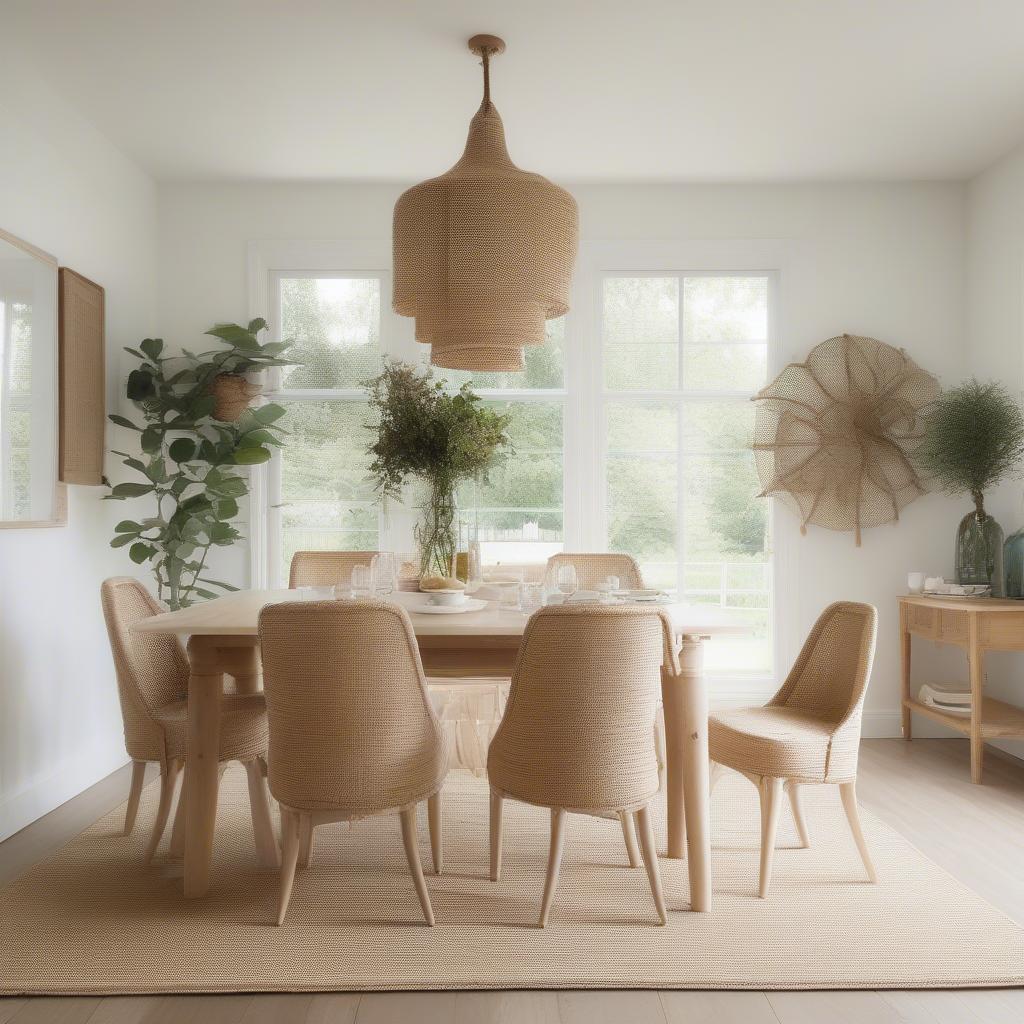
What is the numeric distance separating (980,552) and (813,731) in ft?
7.05

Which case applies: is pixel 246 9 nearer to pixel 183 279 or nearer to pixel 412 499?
pixel 183 279

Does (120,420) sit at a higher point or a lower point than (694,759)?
A: higher

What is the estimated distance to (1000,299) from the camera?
4.37 m

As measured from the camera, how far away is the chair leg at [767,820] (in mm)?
2566

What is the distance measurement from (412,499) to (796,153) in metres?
2.59

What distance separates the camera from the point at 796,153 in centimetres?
432

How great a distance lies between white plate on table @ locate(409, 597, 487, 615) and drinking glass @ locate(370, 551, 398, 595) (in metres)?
0.17

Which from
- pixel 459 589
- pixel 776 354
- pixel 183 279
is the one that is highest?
pixel 183 279

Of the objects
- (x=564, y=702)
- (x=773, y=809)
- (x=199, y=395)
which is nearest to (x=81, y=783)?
(x=199, y=395)

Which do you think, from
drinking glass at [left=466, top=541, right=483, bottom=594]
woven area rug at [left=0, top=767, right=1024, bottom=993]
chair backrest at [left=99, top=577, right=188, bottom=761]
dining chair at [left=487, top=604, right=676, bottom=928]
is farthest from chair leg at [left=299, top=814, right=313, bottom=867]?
drinking glass at [left=466, top=541, right=483, bottom=594]

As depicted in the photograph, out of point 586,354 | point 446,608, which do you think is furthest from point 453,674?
point 586,354

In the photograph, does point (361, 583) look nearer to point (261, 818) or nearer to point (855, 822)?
point (261, 818)

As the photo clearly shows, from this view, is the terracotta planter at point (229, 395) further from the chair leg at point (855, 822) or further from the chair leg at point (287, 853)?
the chair leg at point (855, 822)

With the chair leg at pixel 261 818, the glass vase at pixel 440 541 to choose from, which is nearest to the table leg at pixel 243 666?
the chair leg at pixel 261 818
